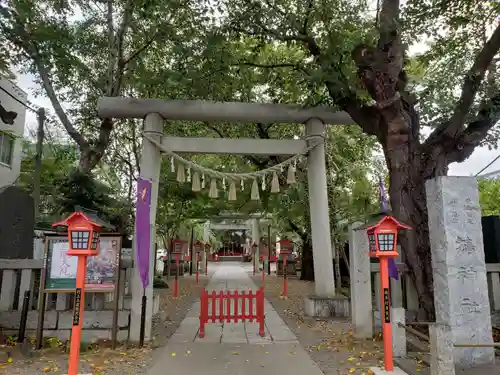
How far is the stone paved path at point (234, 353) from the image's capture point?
5469 mm

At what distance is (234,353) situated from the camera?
6.29m

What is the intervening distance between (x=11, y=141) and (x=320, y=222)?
1618 cm

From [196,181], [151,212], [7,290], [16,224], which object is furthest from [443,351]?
[16,224]

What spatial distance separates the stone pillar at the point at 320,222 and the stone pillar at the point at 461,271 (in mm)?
3737

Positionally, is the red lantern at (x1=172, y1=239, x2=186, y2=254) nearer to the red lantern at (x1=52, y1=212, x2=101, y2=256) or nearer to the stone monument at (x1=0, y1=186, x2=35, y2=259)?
the stone monument at (x1=0, y1=186, x2=35, y2=259)

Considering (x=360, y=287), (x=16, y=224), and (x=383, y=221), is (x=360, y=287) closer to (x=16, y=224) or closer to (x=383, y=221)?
(x=383, y=221)

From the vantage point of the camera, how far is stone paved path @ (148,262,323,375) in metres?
5.47

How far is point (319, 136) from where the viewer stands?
29.9ft

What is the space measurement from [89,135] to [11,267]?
747cm

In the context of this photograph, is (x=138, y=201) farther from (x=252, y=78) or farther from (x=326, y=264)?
(x=252, y=78)

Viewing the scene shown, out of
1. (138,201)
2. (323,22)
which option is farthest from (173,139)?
(323,22)

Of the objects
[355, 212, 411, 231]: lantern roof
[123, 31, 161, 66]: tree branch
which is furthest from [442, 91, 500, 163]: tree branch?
[123, 31, 161, 66]: tree branch

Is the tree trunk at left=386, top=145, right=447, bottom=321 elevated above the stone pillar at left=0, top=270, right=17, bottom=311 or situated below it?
above

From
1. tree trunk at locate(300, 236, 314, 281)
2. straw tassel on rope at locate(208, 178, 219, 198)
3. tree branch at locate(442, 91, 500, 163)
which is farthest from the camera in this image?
tree trunk at locate(300, 236, 314, 281)
